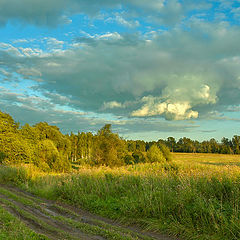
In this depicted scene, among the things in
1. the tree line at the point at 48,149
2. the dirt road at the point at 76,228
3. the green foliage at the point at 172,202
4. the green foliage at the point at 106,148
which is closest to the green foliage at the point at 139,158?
the tree line at the point at 48,149

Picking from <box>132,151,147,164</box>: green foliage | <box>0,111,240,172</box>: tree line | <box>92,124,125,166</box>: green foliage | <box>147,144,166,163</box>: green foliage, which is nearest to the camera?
<box>0,111,240,172</box>: tree line

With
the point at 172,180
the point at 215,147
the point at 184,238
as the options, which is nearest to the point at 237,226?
the point at 184,238

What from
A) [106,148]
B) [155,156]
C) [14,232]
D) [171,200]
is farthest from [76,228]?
[155,156]

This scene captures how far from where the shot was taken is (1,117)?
92.3 ft

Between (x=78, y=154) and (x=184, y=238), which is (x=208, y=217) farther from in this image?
(x=78, y=154)

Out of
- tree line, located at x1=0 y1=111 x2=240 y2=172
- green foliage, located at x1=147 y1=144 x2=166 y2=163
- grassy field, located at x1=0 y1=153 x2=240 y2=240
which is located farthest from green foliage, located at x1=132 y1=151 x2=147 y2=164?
grassy field, located at x1=0 y1=153 x2=240 y2=240

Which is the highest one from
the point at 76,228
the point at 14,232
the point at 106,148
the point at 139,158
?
the point at 106,148

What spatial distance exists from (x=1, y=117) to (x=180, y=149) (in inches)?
3642

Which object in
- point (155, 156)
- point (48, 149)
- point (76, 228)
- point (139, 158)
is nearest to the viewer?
point (76, 228)

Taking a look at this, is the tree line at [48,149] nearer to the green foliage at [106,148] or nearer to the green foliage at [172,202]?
the green foliage at [106,148]

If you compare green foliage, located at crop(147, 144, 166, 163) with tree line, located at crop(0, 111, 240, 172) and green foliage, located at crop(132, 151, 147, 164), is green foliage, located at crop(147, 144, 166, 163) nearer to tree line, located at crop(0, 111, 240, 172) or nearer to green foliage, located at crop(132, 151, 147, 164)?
tree line, located at crop(0, 111, 240, 172)

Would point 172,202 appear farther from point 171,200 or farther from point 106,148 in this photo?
point 106,148

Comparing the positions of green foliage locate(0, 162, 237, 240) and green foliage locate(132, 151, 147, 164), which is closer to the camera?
green foliage locate(0, 162, 237, 240)

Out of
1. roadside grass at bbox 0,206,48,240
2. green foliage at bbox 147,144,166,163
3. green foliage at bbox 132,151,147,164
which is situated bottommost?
green foliage at bbox 132,151,147,164
